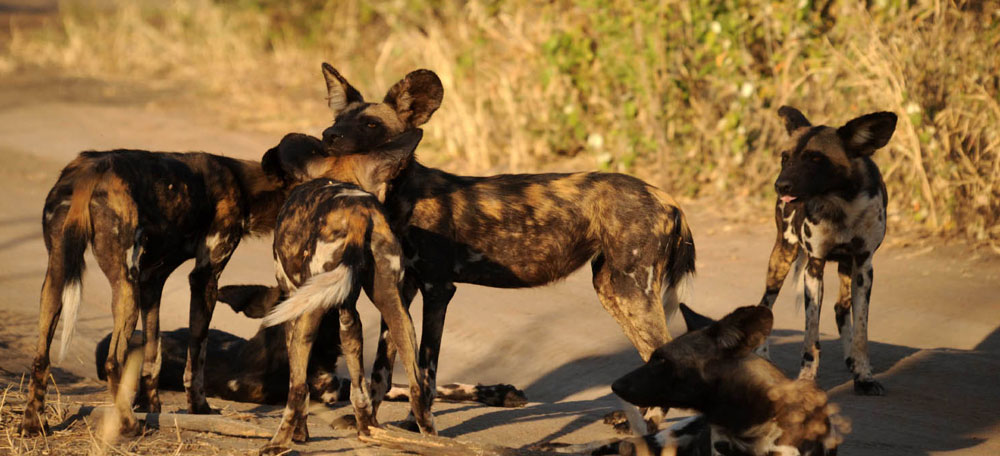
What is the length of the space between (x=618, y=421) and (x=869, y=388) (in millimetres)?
1197

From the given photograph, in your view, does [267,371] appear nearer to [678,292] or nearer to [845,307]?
[678,292]

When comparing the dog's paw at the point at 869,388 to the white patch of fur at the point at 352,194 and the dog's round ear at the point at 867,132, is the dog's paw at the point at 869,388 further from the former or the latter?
the white patch of fur at the point at 352,194

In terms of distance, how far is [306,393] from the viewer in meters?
3.63

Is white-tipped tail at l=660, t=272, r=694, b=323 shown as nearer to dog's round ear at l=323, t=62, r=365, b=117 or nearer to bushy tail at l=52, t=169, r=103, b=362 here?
dog's round ear at l=323, t=62, r=365, b=117

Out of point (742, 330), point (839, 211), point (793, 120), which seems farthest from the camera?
point (793, 120)

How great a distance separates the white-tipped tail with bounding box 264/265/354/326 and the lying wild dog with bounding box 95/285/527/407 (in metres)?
1.51

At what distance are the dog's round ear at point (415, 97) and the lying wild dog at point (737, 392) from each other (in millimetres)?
1673

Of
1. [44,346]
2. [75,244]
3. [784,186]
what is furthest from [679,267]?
[44,346]

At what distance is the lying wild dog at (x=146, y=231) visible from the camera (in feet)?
12.8

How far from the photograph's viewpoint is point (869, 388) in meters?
4.73

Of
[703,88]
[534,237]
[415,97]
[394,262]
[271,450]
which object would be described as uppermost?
[703,88]

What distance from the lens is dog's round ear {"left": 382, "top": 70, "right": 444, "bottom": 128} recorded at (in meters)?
4.56

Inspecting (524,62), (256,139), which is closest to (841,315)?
(524,62)

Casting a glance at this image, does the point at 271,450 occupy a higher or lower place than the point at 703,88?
lower
